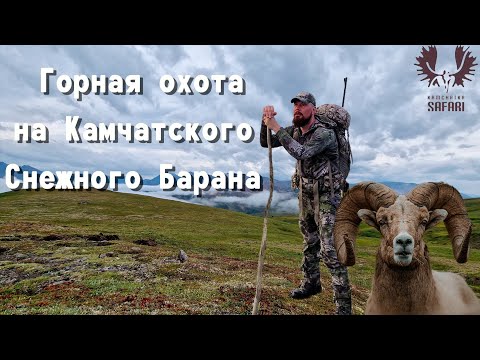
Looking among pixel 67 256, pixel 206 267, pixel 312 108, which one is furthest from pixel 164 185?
pixel 312 108

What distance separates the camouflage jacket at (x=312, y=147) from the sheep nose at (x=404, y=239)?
3.83 m

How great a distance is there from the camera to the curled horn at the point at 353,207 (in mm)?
8867

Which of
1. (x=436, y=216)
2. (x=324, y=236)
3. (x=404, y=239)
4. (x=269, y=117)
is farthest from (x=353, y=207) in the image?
(x=269, y=117)

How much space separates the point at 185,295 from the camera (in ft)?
54.7

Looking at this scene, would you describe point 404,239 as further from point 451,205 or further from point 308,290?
point 308,290

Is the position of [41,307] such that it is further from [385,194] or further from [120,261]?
[385,194]

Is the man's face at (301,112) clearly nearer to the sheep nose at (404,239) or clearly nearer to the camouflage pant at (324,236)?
the camouflage pant at (324,236)

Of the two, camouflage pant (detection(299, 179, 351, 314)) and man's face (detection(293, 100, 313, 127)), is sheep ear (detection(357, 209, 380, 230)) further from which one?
man's face (detection(293, 100, 313, 127))

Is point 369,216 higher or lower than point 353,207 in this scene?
lower

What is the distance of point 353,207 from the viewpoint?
9.62 m

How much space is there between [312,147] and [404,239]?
4054mm

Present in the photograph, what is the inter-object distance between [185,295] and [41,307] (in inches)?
232

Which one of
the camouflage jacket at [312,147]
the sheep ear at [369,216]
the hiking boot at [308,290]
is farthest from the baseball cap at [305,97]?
the hiking boot at [308,290]

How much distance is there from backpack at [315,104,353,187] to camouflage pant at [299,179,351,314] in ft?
3.40
